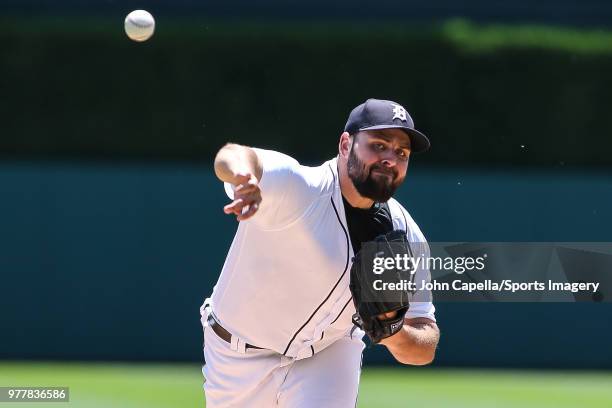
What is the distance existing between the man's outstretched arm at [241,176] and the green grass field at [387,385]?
5268mm

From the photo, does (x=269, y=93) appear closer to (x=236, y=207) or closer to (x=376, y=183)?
(x=376, y=183)

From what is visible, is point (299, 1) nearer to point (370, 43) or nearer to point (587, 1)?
point (370, 43)

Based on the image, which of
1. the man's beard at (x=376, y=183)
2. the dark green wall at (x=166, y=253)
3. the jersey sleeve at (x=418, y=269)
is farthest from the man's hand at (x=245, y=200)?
the dark green wall at (x=166, y=253)

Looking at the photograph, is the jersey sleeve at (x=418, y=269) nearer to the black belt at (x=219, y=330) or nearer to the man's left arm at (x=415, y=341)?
the man's left arm at (x=415, y=341)

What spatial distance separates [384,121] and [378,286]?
2.43 ft

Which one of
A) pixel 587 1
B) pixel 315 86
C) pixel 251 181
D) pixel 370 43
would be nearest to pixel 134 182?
pixel 315 86

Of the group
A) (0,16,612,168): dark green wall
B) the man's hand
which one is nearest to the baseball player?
the man's hand

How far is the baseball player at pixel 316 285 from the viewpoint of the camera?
526 cm

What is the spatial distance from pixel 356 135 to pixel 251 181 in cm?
108

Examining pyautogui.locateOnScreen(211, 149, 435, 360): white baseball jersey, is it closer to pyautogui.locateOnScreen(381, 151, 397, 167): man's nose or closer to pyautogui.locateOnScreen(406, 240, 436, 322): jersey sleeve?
pyautogui.locateOnScreen(406, 240, 436, 322): jersey sleeve

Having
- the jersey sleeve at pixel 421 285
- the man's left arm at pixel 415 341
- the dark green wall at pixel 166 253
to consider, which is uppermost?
the jersey sleeve at pixel 421 285

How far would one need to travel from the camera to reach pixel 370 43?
1448 centimetres

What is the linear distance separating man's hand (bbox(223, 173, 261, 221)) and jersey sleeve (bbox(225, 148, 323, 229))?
1.57 feet

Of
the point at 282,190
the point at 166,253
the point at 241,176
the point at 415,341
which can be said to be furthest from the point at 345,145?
the point at 166,253
